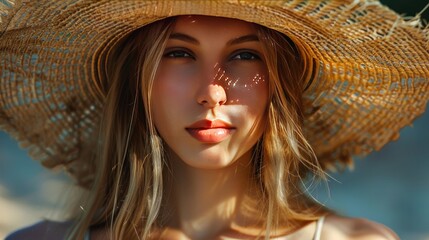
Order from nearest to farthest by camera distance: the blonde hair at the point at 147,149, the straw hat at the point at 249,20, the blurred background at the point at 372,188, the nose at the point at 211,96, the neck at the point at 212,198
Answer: the straw hat at the point at 249,20, the nose at the point at 211,96, the blonde hair at the point at 147,149, the neck at the point at 212,198, the blurred background at the point at 372,188

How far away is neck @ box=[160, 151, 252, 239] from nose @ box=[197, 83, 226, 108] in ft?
0.99

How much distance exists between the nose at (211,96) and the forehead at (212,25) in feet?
0.46

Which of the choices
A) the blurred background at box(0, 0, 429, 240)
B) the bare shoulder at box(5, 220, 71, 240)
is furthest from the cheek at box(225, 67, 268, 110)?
the blurred background at box(0, 0, 429, 240)

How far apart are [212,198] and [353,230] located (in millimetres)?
394

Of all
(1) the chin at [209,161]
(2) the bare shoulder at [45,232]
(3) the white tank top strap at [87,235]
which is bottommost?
(2) the bare shoulder at [45,232]

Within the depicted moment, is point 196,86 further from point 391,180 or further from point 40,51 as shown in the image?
point 391,180

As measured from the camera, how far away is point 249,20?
83.6 inches

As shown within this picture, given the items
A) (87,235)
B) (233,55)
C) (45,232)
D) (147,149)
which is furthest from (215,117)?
(45,232)

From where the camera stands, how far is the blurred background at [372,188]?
4.50m

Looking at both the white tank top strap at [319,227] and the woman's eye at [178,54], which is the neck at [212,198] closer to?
the white tank top strap at [319,227]

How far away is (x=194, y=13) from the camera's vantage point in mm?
2117

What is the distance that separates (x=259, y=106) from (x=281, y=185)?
0.26 meters

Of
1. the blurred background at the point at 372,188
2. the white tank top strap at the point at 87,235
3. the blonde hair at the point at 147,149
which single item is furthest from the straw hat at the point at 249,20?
the blurred background at the point at 372,188

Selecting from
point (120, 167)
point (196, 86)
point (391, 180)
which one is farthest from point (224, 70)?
point (391, 180)
